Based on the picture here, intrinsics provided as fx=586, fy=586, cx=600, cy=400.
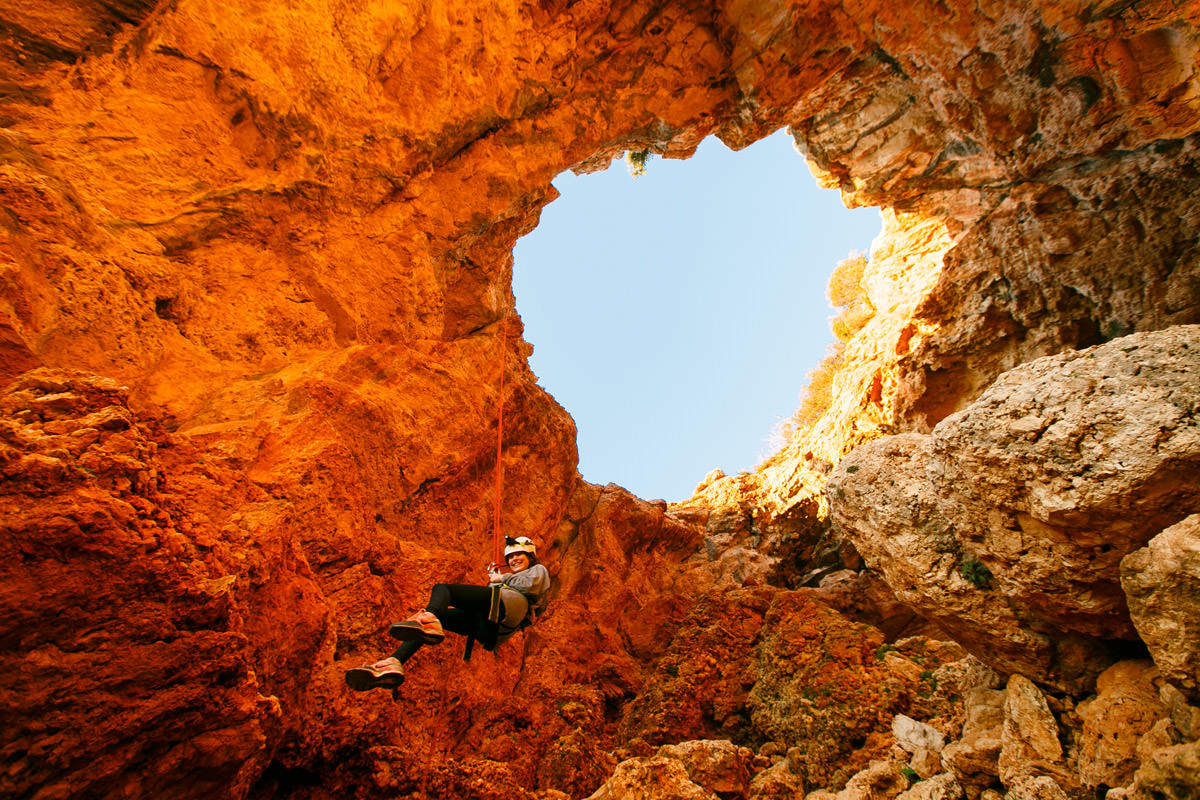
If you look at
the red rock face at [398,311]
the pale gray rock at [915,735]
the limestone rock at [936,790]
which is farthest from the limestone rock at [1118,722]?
the red rock face at [398,311]

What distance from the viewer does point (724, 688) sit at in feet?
30.7

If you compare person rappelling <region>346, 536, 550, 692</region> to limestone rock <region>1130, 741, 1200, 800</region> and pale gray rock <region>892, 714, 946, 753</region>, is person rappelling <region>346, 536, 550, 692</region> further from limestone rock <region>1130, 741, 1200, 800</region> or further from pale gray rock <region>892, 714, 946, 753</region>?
limestone rock <region>1130, 741, 1200, 800</region>

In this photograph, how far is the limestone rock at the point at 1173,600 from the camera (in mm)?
4371

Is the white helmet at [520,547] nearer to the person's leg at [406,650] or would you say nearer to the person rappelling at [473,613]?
the person rappelling at [473,613]

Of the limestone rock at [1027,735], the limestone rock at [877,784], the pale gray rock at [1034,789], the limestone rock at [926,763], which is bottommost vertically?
the limestone rock at [877,784]

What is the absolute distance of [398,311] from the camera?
9.29 m

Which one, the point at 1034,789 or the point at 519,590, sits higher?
the point at 519,590

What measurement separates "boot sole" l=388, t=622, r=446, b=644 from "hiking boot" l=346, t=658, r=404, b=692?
0.21m

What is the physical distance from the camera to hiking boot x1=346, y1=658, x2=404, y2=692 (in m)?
4.63

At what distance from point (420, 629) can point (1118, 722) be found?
6.22 metres

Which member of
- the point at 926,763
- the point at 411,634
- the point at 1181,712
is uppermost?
the point at 411,634

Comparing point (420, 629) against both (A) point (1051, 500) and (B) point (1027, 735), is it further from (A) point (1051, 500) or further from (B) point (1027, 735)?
(B) point (1027, 735)

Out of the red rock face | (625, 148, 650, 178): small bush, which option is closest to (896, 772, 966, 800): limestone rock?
the red rock face

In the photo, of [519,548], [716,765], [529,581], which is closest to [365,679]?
[529,581]
